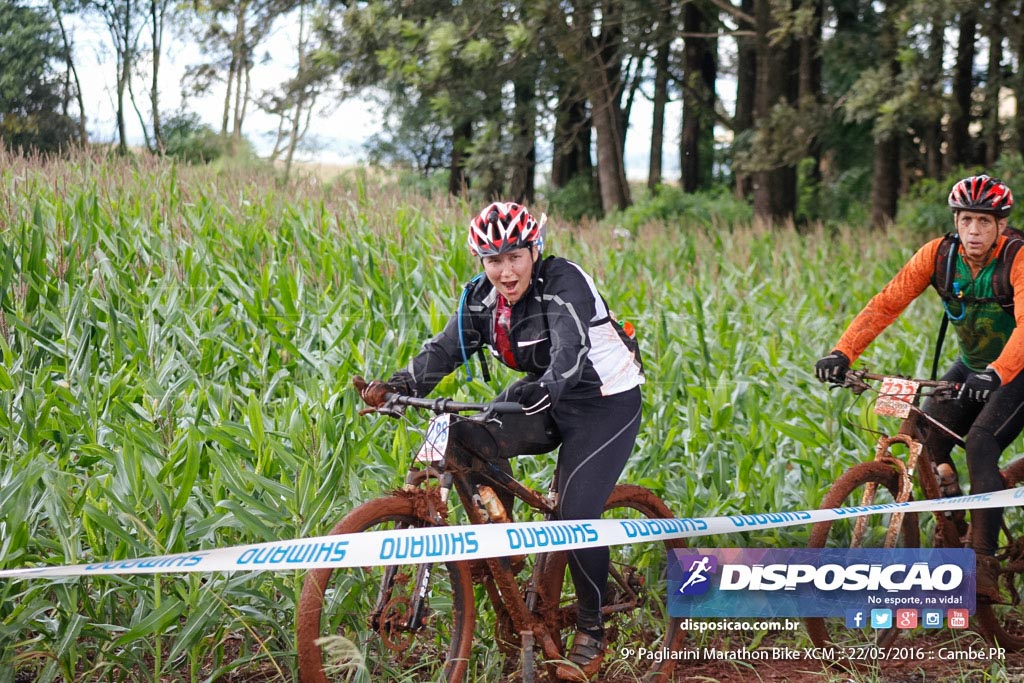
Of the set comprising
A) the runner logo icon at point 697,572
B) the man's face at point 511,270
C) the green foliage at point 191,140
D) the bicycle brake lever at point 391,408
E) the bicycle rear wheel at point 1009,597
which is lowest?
the bicycle rear wheel at point 1009,597

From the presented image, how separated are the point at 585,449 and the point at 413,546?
3.33ft

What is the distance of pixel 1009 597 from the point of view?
592cm

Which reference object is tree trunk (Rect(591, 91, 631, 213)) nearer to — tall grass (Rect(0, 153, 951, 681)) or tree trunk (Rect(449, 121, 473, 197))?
tree trunk (Rect(449, 121, 473, 197))

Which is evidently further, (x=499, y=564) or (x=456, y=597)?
(x=499, y=564)

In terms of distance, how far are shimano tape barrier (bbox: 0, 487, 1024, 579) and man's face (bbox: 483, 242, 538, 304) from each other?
93 cm

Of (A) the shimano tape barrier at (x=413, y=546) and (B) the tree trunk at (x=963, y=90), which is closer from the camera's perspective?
(A) the shimano tape barrier at (x=413, y=546)

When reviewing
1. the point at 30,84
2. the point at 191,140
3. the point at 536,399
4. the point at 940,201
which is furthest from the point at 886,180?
the point at 536,399

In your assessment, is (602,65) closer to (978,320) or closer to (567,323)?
(978,320)

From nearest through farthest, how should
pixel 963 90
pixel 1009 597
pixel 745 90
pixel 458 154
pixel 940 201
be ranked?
pixel 1009 597
pixel 940 201
pixel 963 90
pixel 458 154
pixel 745 90

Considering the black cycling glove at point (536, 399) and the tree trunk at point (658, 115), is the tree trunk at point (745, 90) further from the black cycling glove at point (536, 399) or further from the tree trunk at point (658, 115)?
the black cycling glove at point (536, 399)

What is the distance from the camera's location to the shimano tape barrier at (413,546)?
347cm

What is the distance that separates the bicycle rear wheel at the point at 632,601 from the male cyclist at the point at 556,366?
0.11m

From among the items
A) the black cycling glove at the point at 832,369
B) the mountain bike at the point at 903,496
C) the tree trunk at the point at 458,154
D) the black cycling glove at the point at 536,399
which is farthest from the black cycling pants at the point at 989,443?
the tree trunk at the point at 458,154

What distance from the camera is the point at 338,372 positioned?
6.52 m
